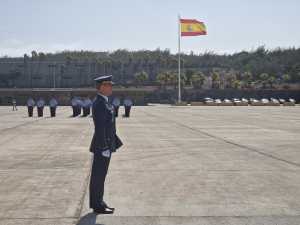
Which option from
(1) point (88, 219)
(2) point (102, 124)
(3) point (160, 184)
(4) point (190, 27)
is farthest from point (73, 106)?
(4) point (190, 27)

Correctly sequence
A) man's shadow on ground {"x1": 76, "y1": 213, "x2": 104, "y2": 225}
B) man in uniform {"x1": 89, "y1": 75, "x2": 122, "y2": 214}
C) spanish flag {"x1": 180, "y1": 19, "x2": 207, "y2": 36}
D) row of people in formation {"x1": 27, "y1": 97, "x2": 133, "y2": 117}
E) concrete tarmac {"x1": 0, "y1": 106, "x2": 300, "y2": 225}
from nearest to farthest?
1. man's shadow on ground {"x1": 76, "y1": 213, "x2": 104, "y2": 225}
2. concrete tarmac {"x1": 0, "y1": 106, "x2": 300, "y2": 225}
3. man in uniform {"x1": 89, "y1": 75, "x2": 122, "y2": 214}
4. row of people in formation {"x1": 27, "y1": 97, "x2": 133, "y2": 117}
5. spanish flag {"x1": 180, "y1": 19, "x2": 207, "y2": 36}

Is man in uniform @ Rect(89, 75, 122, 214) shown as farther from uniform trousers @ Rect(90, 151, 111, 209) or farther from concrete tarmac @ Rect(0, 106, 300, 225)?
concrete tarmac @ Rect(0, 106, 300, 225)

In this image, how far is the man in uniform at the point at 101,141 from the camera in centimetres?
660

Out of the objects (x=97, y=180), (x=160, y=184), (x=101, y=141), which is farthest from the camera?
(x=160, y=184)

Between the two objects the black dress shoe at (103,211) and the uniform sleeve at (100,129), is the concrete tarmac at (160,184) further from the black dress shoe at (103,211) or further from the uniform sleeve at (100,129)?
the uniform sleeve at (100,129)

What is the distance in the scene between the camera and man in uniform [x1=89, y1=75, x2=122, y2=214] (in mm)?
6602

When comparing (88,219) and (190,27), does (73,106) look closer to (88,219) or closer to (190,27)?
(88,219)

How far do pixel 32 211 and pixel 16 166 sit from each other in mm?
4171

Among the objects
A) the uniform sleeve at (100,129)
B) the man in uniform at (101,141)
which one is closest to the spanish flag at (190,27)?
the man in uniform at (101,141)

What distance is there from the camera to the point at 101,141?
657 centimetres

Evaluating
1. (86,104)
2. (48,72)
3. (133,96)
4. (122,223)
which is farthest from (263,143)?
(48,72)

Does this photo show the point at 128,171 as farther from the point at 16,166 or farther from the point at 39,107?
the point at 39,107

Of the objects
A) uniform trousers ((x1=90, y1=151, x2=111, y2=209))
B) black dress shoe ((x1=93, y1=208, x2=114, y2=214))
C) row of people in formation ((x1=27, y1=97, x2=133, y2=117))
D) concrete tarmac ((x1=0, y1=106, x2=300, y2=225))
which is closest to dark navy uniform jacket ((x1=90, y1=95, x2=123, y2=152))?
uniform trousers ((x1=90, y1=151, x2=111, y2=209))

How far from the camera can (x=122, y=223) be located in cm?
617
